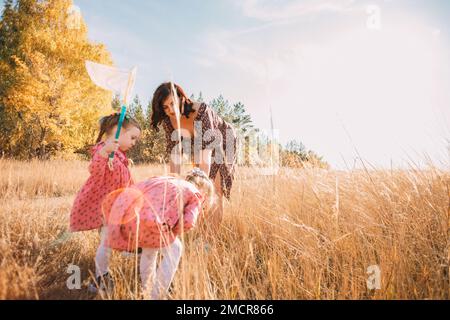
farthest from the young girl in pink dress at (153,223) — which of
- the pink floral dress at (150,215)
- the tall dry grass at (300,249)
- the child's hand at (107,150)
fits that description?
the child's hand at (107,150)

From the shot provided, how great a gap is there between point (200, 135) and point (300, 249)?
1.27m

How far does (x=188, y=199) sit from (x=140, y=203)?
0.25 meters

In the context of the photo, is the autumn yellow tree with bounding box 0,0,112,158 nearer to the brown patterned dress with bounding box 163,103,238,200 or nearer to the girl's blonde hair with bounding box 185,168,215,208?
the brown patterned dress with bounding box 163,103,238,200

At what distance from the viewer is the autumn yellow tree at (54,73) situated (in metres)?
8.53

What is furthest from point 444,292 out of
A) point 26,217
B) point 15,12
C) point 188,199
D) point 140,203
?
point 15,12

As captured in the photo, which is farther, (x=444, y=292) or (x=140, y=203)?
(x=140, y=203)

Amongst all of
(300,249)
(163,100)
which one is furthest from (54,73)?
(300,249)

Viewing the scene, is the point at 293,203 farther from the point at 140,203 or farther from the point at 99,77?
the point at 99,77

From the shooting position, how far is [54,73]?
880 cm

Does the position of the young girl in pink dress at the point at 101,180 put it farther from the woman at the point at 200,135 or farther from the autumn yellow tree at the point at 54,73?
the autumn yellow tree at the point at 54,73

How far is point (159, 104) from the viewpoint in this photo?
2.50 metres

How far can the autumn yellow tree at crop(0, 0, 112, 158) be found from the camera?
28.0 feet

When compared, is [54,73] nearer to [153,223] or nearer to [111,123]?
[111,123]

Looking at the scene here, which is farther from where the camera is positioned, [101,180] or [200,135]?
[200,135]
